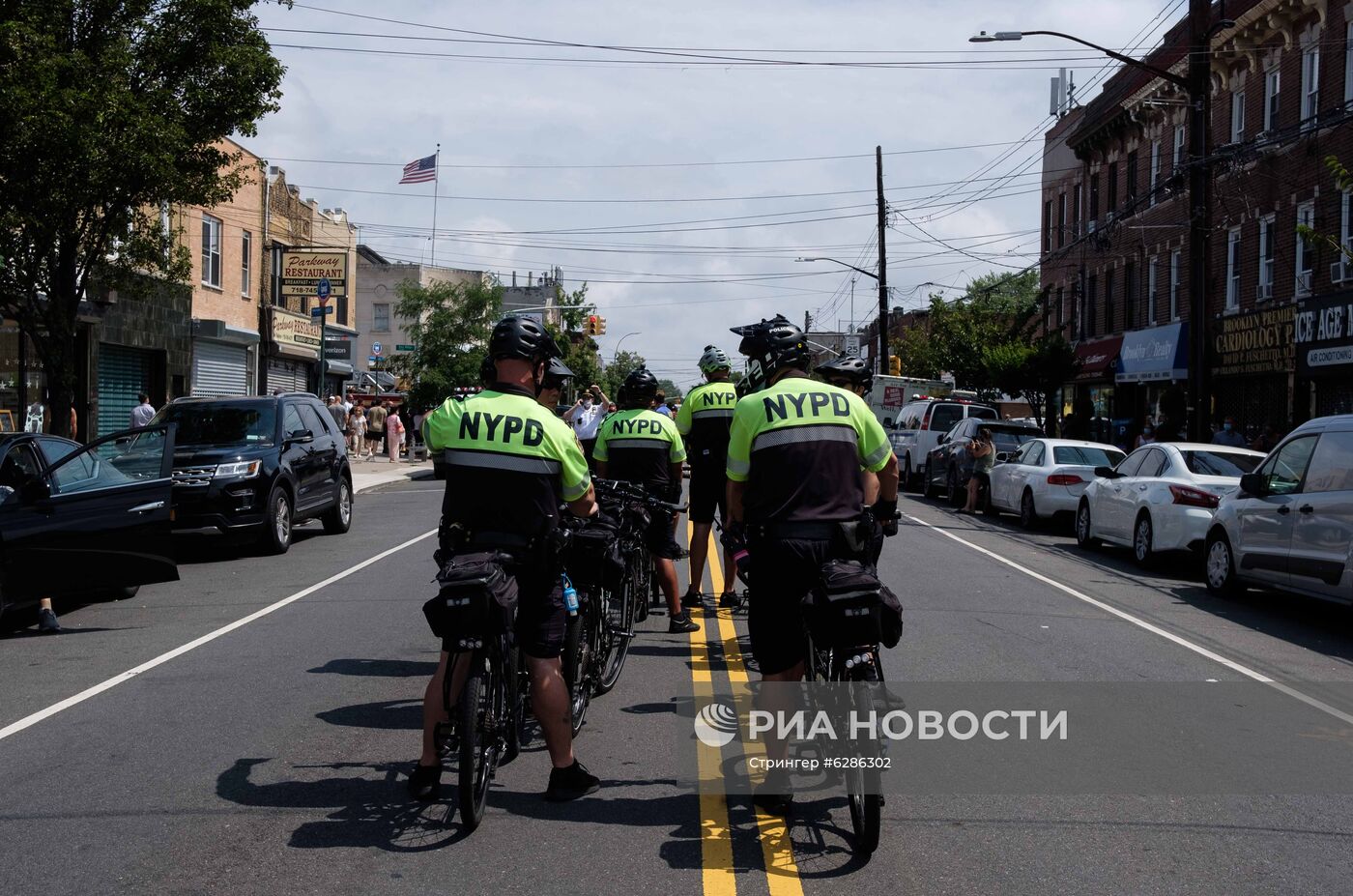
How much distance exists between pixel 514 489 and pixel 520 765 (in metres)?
1.59

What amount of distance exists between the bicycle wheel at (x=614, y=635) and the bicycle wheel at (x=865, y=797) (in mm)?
→ 2589

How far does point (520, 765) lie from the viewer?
20.9ft

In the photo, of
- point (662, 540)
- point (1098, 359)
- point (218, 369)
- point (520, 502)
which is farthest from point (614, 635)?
point (1098, 359)

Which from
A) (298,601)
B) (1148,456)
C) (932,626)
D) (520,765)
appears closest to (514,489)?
(520,765)

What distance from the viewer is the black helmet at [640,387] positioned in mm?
9414

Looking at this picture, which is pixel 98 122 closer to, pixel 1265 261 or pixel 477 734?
pixel 477 734

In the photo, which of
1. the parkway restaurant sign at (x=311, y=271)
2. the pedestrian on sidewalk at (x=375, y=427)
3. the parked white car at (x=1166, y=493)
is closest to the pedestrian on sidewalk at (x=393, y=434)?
the pedestrian on sidewalk at (x=375, y=427)

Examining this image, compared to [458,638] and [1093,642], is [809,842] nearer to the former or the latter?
[458,638]

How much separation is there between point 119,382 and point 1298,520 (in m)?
24.6

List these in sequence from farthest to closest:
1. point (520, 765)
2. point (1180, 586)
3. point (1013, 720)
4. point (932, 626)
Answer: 1. point (1180, 586)
2. point (932, 626)
3. point (1013, 720)
4. point (520, 765)

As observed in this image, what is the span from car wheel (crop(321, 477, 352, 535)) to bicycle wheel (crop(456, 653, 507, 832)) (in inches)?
513

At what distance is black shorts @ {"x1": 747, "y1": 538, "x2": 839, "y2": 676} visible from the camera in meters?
5.38

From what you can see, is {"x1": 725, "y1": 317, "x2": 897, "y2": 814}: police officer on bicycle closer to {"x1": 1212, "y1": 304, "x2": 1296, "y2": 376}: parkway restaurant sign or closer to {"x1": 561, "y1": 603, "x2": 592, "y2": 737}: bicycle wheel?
{"x1": 561, "y1": 603, "x2": 592, "y2": 737}: bicycle wheel

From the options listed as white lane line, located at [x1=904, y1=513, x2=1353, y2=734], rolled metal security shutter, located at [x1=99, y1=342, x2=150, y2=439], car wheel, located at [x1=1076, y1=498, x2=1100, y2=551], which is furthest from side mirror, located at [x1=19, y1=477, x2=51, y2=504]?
rolled metal security shutter, located at [x1=99, y1=342, x2=150, y2=439]
